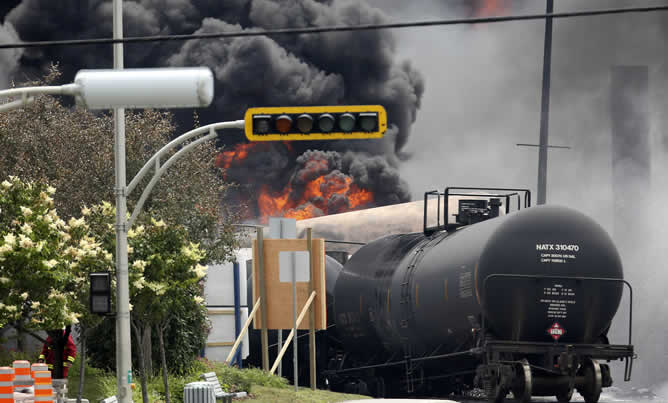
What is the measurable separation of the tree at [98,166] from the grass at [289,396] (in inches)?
310

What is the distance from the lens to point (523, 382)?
19.6 meters

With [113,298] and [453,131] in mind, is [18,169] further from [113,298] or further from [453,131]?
[453,131]

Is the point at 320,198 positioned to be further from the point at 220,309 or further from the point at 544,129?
the point at 220,309

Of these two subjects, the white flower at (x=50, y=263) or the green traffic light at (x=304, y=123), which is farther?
the white flower at (x=50, y=263)

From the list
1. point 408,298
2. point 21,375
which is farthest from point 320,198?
point 21,375

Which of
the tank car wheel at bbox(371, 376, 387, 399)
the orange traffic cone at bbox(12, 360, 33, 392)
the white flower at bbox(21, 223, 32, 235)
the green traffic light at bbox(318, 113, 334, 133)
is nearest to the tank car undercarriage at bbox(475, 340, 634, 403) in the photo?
the green traffic light at bbox(318, 113, 334, 133)

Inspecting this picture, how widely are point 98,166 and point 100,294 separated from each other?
16.0 metres

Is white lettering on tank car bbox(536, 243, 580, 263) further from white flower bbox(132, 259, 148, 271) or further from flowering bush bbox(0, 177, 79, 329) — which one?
flowering bush bbox(0, 177, 79, 329)

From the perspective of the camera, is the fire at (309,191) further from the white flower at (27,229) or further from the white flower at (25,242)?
the white flower at (25,242)

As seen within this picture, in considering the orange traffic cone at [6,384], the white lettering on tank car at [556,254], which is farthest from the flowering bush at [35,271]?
the white lettering on tank car at [556,254]

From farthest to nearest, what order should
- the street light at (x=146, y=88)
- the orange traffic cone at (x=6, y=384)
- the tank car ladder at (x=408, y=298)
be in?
the tank car ladder at (x=408, y=298) < the orange traffic cone at (x=6, y=384) < the street light at (x=146, y=88)

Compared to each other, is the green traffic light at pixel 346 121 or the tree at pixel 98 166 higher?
the green traffic light at pixel 346 121

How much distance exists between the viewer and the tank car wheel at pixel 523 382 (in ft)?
63.4

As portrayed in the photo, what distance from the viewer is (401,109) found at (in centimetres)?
10331
